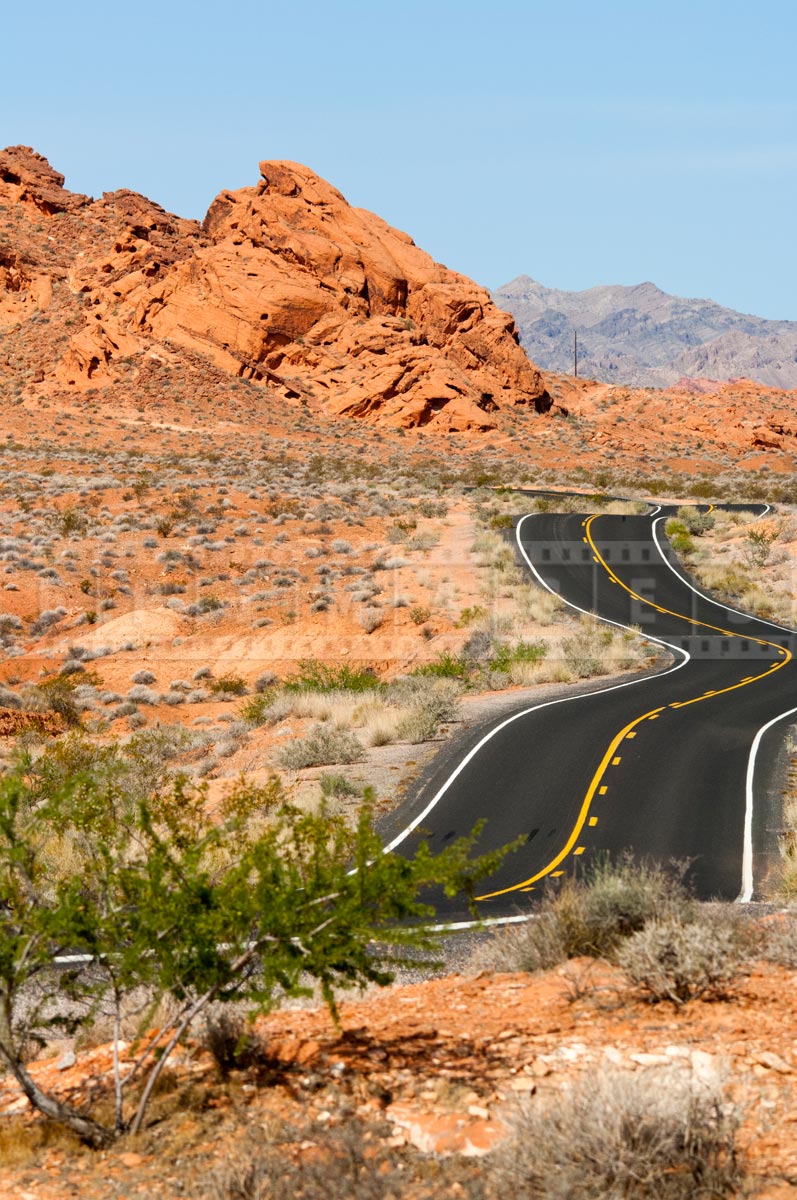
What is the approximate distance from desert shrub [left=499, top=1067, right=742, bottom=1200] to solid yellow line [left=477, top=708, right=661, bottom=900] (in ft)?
21.5

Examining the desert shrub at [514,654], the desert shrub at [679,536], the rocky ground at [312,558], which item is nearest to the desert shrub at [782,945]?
the rocky ground at [312,558]

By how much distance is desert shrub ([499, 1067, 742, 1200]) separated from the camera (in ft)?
→ 18.0

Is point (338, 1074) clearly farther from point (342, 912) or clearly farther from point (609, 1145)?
point (609, 1145)

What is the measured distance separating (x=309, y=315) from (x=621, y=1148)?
7707cm

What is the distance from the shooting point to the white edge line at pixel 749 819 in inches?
502

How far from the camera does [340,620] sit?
3108 centimetres

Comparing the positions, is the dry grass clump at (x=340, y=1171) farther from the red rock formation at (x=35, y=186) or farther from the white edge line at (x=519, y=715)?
the red rock formation at (x=35, y=186)

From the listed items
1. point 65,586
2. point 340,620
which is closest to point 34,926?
point 340,620

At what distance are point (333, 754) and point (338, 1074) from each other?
1163 cm

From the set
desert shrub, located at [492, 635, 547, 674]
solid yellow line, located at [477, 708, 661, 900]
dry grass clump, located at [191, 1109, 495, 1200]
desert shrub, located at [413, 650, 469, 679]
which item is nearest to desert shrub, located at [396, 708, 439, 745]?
solid yellow line, located at [477, 708, 661, 900]

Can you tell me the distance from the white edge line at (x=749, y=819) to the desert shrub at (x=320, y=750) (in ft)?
22.4

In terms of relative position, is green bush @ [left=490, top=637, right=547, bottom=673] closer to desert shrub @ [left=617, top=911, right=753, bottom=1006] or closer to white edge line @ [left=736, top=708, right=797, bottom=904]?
white edge line @ [left=736, top=708, right=797, bottom=904]

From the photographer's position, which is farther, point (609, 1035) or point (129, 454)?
point (129, 454)

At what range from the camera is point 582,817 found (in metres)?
15.3
